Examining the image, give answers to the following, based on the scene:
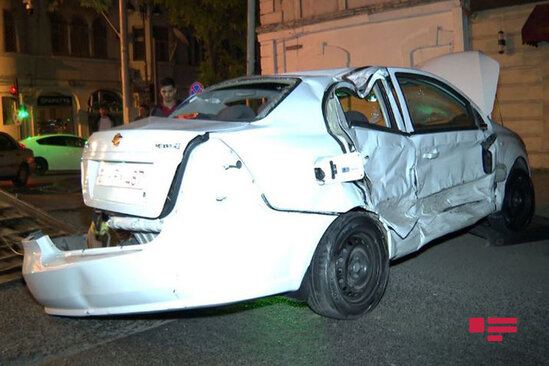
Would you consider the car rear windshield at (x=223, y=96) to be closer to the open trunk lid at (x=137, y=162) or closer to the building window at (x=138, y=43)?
the open trunk lid at (x=137, y=162)

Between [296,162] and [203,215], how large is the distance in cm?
71

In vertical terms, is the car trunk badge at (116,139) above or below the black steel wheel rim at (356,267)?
above

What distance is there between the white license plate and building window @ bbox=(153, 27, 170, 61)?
30.8m

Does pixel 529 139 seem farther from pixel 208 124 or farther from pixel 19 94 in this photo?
pixel 19 94

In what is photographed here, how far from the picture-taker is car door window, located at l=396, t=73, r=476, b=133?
505 centimetres

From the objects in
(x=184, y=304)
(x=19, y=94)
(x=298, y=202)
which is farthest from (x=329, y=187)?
(x=19, y=94)

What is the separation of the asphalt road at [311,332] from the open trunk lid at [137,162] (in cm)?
90

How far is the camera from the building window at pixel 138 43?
32.4 m

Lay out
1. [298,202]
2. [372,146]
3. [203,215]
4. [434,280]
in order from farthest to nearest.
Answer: [434,280] < [372,146] < [298,202] < [203,215]

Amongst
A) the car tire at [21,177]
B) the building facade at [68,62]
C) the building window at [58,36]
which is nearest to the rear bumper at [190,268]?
the car tire at [21,177]

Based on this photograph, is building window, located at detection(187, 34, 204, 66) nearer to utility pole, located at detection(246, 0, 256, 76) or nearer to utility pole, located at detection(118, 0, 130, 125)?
utility pole, located at detection(118, 0, 130, 125)

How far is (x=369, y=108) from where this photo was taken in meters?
5.18

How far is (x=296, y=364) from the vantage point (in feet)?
11.3

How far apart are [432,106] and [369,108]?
2.54 ft
